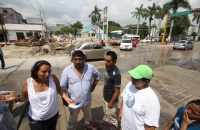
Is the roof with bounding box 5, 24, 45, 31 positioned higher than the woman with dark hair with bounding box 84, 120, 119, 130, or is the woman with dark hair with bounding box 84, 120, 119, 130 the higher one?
the roof with bounding box 5, 24, 45, 31

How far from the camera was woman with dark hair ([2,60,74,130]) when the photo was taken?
1.70m

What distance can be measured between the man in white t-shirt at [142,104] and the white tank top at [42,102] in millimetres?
1153

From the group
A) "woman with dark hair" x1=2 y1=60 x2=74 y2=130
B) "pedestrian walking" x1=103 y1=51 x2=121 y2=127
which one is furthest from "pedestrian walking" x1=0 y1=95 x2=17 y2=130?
"pedestrian walking" x1=103 y1=51 x2=121 y2=127

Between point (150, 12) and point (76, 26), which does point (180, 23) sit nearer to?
point (150, 12)

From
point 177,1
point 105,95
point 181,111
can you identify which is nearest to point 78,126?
point 105,95

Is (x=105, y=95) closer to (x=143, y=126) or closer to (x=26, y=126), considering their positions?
(x=143, y=126)

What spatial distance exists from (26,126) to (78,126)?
1.27 m

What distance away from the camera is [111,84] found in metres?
2.23

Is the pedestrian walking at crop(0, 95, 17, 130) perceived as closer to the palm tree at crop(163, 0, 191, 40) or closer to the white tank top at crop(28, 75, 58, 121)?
the white tank top at crop(28, 75, 58, 121)

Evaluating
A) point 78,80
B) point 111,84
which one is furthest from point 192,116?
point 78,80

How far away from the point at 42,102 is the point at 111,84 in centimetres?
122

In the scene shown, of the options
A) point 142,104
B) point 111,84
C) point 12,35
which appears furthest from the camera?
point 12,35

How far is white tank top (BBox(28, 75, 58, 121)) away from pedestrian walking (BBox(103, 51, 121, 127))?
1.00 m

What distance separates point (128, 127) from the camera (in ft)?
5.51
